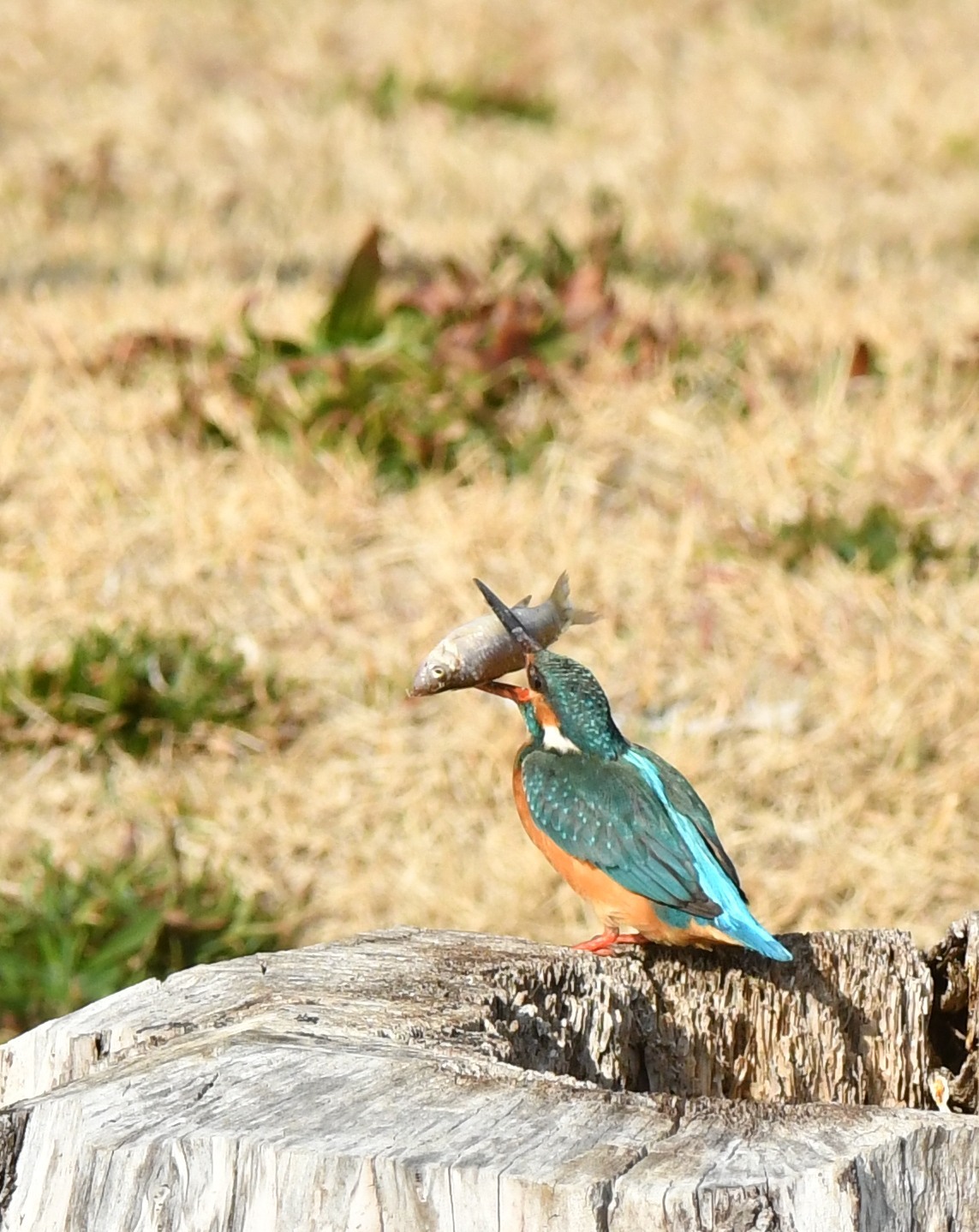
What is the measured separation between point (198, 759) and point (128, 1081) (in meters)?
2.58

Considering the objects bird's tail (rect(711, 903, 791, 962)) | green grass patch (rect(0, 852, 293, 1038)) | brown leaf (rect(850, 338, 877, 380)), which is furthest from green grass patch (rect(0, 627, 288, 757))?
brown leaf (rect(850, 338, 877, 380))

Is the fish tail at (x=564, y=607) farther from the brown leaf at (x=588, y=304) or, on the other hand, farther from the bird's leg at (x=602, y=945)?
the brown leaf at (x=588, y=304)

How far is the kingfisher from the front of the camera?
261cm

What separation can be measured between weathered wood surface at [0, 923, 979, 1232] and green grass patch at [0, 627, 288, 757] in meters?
2.12

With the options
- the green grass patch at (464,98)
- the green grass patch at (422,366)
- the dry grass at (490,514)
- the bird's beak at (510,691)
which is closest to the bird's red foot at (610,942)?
the bird's beak at (510,691)

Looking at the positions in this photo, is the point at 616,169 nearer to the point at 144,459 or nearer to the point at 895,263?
the point at 895,263

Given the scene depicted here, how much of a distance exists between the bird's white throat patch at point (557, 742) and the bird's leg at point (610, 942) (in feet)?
0.87

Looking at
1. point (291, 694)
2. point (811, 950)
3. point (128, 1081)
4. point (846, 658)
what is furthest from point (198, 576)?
point (128, 1081)

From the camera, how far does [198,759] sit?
15.0ft

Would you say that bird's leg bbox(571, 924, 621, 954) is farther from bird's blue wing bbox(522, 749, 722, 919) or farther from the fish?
the fish

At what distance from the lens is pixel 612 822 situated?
2727 millimetres

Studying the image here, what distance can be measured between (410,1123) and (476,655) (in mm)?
1121

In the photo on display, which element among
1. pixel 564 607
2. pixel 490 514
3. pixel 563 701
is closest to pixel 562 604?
pixel 564 607

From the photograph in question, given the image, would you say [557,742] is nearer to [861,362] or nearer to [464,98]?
[861,362]
